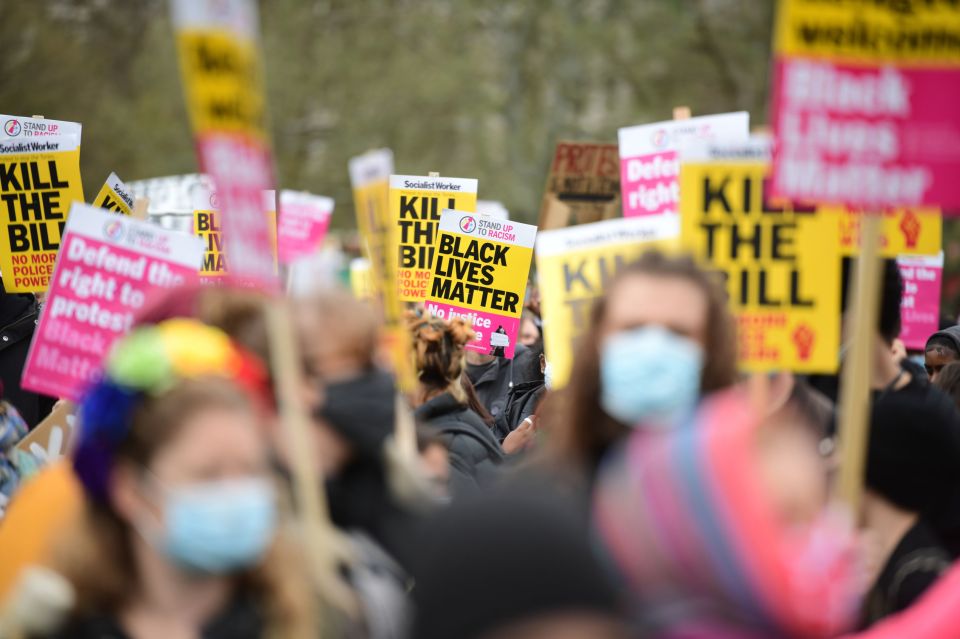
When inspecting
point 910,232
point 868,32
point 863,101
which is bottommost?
point 910,232

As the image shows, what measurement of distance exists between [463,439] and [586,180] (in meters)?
7.20

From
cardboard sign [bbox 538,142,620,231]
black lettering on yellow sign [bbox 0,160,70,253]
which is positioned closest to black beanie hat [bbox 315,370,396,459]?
black lettering on yellow sign [bbox 0,160,70,253]

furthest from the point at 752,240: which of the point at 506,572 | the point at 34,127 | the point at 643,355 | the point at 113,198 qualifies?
the point at 34,127

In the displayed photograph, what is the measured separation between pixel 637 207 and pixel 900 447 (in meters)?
2.30

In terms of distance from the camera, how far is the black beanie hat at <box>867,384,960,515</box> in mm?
3590

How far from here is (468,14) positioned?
96.8 ft

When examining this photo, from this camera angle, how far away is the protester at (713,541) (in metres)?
1.81

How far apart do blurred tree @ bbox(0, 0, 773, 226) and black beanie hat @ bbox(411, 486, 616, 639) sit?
25.2 metres

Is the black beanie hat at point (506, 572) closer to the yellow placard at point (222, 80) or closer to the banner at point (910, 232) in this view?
the yellow placard at point (222, 80)

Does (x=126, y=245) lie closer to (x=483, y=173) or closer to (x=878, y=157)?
(x=878, y=157)

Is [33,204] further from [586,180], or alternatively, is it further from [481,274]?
[586,180]

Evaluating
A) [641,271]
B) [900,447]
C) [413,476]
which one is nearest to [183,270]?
[413,476]

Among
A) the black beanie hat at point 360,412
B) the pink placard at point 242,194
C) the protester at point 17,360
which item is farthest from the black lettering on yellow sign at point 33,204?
the pink placard at point 242,194

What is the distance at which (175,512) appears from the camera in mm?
2480
